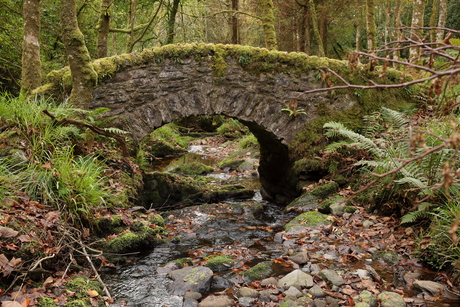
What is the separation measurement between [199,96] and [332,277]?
15.1ft

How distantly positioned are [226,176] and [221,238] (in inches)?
218

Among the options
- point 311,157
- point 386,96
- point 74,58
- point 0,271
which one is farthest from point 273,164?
A: point 0,271

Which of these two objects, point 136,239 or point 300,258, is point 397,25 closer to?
point 300,258

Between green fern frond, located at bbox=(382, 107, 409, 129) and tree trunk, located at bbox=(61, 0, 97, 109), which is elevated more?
tree trunk, located at bbox=(61, 0, 97, 109)

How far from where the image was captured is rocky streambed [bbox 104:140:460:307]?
9.87 feet

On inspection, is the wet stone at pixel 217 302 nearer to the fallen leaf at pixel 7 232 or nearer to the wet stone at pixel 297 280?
the wet stone at pixel 297 280

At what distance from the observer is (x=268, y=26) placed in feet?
31.1

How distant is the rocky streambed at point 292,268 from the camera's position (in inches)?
118

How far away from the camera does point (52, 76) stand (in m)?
6.20

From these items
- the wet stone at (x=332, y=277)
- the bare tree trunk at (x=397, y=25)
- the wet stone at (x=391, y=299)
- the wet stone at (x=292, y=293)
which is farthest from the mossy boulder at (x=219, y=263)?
the bare tree trunk at (x=397, y=25)

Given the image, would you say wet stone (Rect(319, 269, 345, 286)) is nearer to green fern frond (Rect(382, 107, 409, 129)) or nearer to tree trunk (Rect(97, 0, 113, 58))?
green fern frond (Rect(382, 107, 409, 129))

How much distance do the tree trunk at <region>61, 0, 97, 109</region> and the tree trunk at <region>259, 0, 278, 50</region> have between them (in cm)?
523

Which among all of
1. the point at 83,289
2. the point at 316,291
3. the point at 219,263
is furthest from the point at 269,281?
the point at 83,289

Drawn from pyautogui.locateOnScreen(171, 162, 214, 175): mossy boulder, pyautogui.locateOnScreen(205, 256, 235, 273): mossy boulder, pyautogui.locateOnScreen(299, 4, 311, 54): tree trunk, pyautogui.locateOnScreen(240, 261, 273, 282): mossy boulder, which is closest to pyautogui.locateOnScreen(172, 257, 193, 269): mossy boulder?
pyautogui.locateOnScreen(205, 256, 235, 273): mossy boulder
